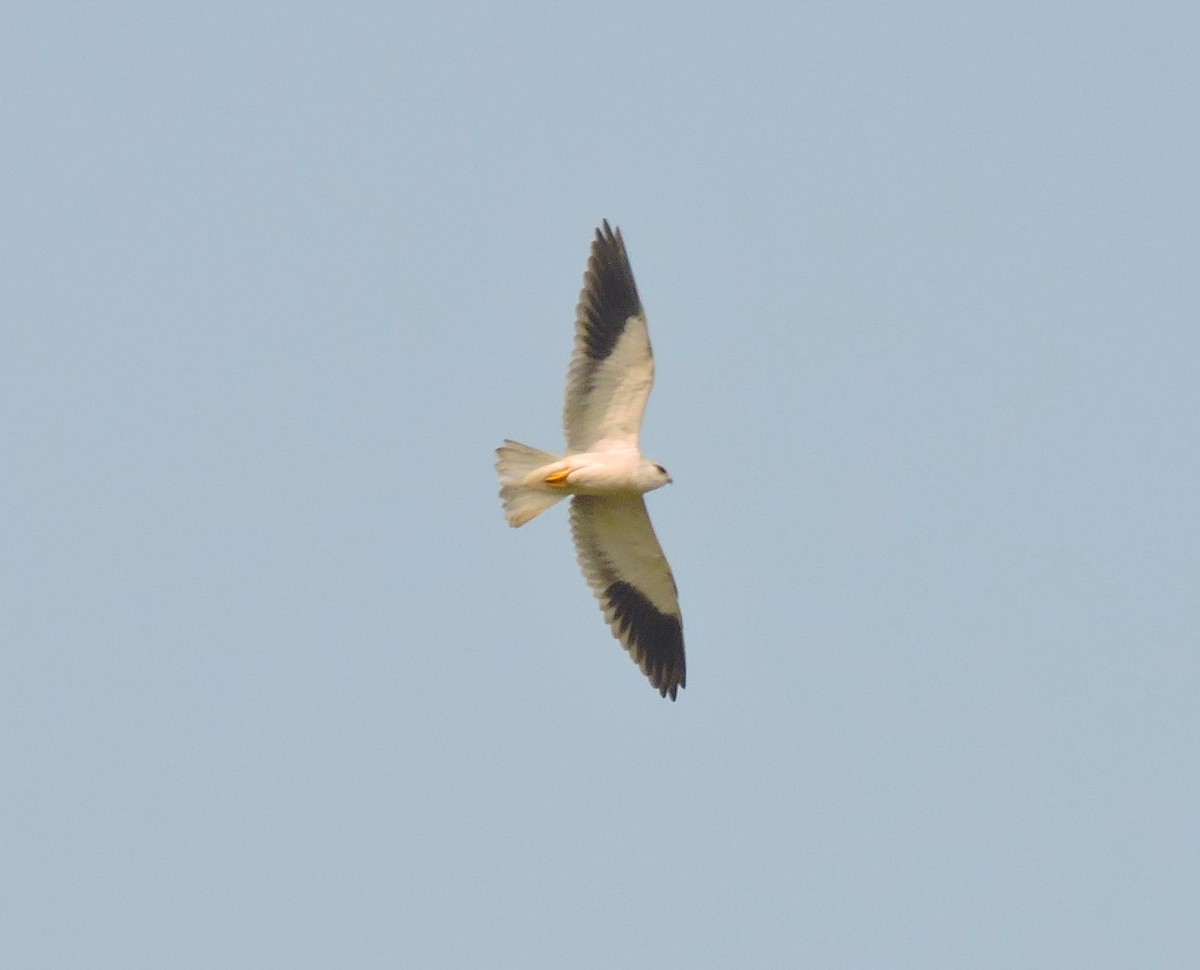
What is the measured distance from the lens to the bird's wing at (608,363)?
59.0 ft

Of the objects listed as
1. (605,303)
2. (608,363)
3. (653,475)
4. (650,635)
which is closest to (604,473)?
(653,475)

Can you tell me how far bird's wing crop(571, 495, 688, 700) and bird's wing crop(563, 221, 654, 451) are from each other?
78 centimetres

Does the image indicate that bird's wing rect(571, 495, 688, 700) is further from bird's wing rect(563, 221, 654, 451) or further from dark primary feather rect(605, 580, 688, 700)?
bird's wing rect(563, 221, 654, 451)

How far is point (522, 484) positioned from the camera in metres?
18.1

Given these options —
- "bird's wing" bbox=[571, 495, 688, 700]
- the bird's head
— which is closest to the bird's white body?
the bird's head

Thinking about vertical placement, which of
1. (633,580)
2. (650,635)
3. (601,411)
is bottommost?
(650,635)

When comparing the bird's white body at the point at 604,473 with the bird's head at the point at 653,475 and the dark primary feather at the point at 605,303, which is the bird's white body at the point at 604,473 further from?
the dark primary feather at the point at 605,303

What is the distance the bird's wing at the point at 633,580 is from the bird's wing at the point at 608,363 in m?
0.78

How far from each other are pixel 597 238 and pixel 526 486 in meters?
2.38

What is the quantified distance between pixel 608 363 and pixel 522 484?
1355mm

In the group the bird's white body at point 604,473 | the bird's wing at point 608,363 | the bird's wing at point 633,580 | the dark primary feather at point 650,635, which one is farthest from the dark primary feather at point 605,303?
the dark primary feather at point 650,635

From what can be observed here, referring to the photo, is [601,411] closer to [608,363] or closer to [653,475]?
[608,363]

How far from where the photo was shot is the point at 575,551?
19.3 meters

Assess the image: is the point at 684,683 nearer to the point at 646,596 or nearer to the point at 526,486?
the point at 646,596
